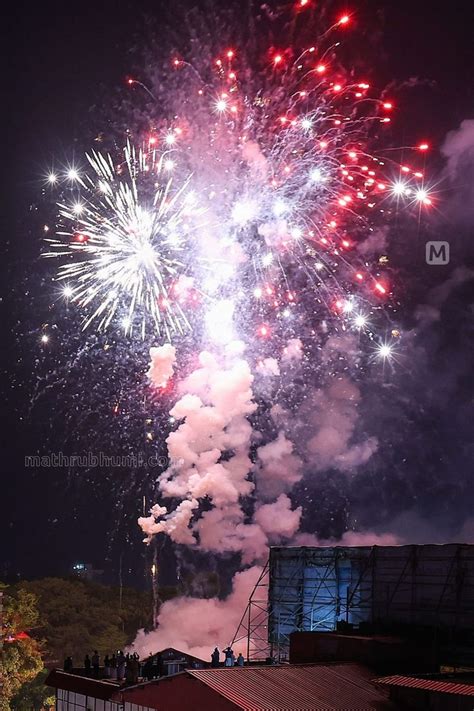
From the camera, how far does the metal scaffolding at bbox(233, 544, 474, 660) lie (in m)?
38.9

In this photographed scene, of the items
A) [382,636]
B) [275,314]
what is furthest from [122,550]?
[382,636]

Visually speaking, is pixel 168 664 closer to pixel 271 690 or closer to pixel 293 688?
pixel 293 688

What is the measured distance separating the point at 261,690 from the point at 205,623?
1575 inches

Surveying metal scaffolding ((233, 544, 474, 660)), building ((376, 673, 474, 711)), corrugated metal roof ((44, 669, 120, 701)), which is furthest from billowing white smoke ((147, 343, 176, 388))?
building ((376, 673, 474, 711))

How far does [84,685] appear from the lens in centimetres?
3888

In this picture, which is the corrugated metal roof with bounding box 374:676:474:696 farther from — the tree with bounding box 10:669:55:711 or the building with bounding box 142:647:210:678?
the tree with bounding box 10:669:55:711

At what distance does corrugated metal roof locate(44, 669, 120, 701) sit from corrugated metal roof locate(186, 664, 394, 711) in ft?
19.4

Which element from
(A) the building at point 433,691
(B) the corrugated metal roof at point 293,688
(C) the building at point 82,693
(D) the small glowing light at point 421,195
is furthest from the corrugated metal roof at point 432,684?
(D) the small glowing light at point 421,195

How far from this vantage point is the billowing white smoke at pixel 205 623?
68.4m

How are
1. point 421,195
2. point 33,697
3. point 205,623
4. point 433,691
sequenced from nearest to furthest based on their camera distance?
point 433,691
point 33,697
point 205,623
point 421,195

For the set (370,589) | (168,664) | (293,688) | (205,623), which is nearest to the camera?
(293,688)

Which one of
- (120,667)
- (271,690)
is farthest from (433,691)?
(120,667)

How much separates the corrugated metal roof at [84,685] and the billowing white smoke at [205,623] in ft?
86.8

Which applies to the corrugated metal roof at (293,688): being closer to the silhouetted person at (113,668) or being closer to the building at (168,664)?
the building at (168,664)
